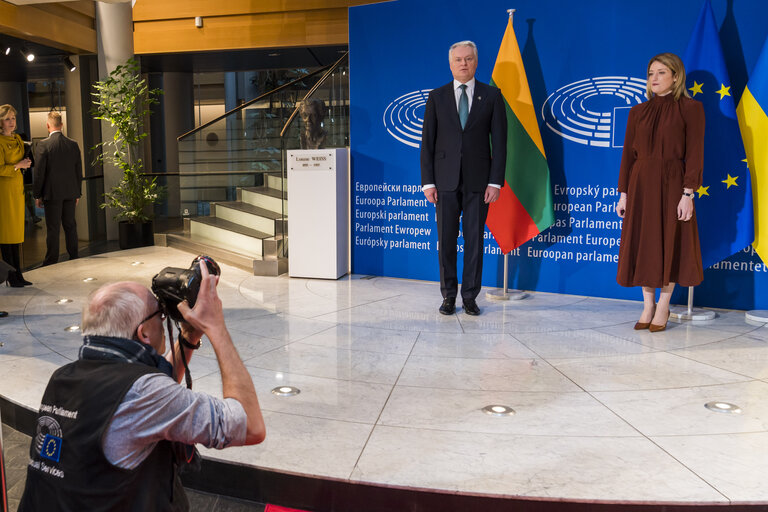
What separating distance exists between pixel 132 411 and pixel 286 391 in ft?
5.67

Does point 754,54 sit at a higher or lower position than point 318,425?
higher

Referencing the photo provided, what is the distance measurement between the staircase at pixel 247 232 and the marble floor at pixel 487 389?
36.0 inches

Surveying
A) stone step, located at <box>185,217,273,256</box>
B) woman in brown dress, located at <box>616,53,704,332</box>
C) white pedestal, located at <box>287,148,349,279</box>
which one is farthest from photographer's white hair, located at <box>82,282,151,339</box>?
stone step, located at <box>185,217,273,256</box>

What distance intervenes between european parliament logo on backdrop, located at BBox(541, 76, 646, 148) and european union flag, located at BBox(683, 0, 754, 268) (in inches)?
16.6

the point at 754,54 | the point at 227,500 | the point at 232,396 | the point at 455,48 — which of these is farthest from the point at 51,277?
the point at 754,54

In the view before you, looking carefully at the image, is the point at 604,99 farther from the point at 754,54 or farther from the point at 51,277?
the point at 51,277

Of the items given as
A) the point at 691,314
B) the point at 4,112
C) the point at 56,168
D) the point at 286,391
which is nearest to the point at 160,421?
the point at 286,391

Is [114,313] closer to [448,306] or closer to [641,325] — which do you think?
[448,306]

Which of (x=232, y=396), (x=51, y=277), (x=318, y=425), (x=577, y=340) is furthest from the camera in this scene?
(x=51, y=277)

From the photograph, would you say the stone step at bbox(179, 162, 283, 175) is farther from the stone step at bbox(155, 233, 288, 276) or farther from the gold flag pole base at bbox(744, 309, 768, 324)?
the gold flag pole base at bbox(744, 309, 768, 324)

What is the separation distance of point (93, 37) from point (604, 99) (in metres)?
6.93

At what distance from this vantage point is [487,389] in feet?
10.5

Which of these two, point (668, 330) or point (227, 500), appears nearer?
point (227, 500)

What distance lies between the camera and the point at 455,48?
462 cm
